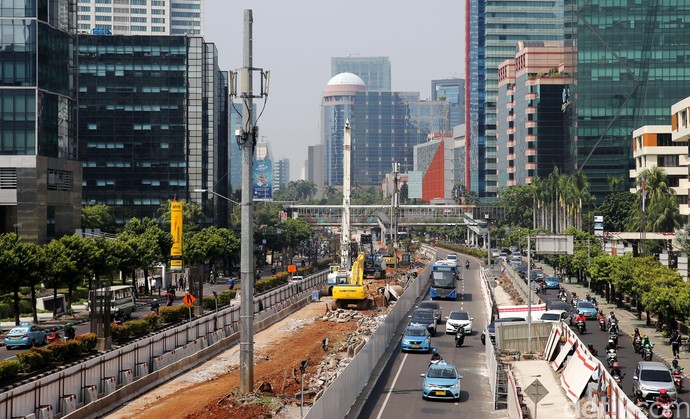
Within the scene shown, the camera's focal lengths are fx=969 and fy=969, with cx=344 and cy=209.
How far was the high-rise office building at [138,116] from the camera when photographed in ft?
541

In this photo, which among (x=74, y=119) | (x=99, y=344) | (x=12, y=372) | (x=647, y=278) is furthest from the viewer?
(x=74, y=119)

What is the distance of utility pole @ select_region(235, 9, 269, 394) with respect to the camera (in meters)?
33.8

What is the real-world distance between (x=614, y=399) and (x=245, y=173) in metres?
14.9

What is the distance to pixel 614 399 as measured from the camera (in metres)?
32.5

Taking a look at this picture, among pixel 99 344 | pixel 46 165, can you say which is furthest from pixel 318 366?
pixel 46 165

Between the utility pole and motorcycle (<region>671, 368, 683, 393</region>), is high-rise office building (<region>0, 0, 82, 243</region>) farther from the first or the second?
motorcycle (<region>671, 368, 683, 393</region>)

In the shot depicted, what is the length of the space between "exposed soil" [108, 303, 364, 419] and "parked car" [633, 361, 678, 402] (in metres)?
13.8

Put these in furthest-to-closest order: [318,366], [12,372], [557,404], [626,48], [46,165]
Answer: [626,48], [46,165], [318,366], [12,372], [557,404]

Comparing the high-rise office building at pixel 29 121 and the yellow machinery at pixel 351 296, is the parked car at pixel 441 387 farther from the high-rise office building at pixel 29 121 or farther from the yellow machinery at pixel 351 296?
the high-rise office building at pixel 29 121

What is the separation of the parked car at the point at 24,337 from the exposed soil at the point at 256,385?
430 inches

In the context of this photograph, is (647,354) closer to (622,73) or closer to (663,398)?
(663,398)

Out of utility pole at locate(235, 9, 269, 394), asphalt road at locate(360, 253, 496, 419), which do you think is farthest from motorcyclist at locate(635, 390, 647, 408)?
utility pole at locate(235, 9, 269, 394)

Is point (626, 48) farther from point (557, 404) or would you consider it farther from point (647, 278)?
point (557, 404)

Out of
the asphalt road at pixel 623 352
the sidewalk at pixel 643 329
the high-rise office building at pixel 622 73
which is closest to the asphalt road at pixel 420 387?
the asphalt road at pixel 623 352
